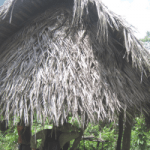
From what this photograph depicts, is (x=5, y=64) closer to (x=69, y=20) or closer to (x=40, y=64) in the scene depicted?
(x=40, y=64)

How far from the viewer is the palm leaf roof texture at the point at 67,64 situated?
1.19 metres

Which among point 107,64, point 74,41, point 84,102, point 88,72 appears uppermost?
point 74,41

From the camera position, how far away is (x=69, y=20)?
179 centimetres

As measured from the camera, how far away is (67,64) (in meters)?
1.39

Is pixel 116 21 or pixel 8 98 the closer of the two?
pixel 8 98

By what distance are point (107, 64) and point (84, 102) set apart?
60 cm

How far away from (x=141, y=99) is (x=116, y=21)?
3.11ft

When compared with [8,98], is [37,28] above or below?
above

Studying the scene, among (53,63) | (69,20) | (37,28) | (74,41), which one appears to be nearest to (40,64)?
(53,63)

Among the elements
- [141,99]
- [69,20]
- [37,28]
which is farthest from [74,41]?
[141,99]

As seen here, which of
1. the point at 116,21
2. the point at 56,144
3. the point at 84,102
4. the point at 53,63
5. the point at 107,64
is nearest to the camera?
the point at 84,102

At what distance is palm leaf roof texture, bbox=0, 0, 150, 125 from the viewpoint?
3.89 feet

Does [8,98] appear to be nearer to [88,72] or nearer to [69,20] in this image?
[88,72]

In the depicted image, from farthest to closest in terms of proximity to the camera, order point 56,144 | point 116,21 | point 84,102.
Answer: point 56,144 < point 116,21 < point 84,102
